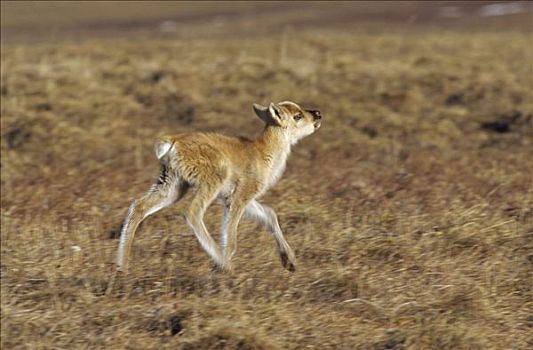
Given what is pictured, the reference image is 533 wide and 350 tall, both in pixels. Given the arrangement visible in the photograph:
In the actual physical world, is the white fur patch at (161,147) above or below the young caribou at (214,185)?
above

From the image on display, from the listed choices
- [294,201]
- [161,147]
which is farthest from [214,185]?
[294,201]

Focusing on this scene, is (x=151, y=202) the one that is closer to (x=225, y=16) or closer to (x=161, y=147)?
(x=161, y=147)

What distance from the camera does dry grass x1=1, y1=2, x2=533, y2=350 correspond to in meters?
7.04

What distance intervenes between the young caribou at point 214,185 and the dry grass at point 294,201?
0.25 meters

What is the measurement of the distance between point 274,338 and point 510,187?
5.56m

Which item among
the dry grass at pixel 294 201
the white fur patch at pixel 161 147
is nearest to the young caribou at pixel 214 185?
the white fur patch at pixel 161 147

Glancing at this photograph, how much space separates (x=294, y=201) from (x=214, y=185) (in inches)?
90.3

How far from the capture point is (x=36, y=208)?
1120cm

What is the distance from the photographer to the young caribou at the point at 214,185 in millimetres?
8305

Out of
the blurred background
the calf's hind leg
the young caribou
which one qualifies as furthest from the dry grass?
the blurred background

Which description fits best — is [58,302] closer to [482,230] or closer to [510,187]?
[482,230]

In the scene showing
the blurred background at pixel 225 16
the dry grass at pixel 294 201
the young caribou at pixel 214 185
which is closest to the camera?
the dry grass at pixel 294 201

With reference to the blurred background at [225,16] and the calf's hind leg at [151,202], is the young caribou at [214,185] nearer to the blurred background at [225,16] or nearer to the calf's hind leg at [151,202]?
the calf's hind leg at [151,202]

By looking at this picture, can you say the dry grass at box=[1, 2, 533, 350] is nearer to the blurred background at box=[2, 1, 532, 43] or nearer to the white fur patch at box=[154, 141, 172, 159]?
the white fur patch at box=[154, 141, 172, 159]
